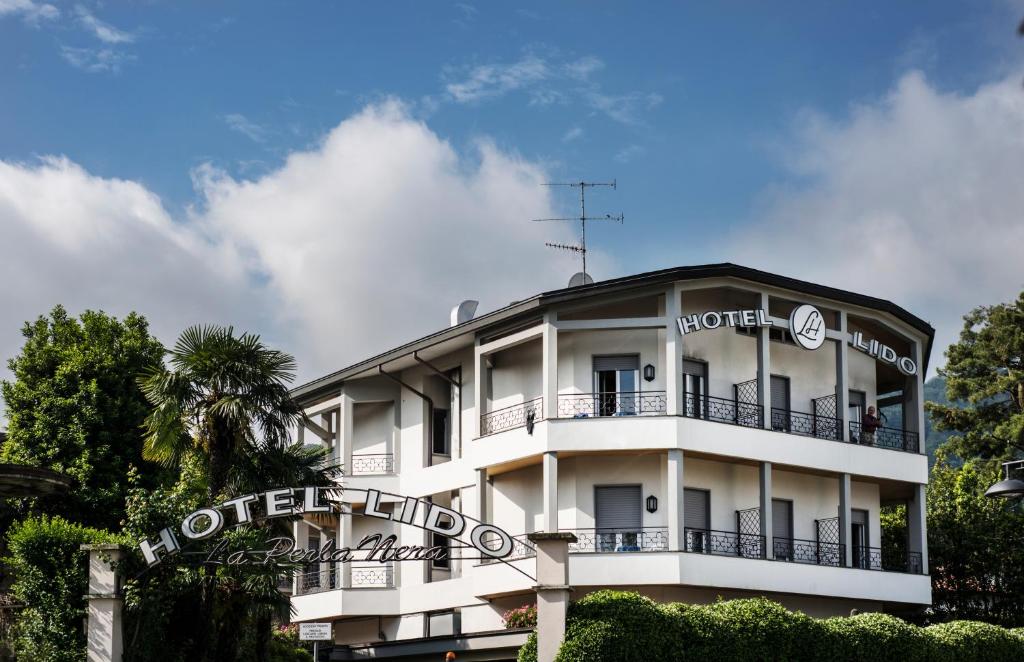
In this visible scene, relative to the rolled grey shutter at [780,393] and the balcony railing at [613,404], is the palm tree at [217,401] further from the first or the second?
the rolled grey shutter at [780,393]

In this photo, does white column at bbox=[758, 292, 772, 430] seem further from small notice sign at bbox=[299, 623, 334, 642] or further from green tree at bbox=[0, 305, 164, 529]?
green tree at bbox=[0, 305, 164, 529]

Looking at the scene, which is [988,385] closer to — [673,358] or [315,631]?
[673,358]

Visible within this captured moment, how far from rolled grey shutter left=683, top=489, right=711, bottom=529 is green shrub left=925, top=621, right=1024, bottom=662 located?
6520 mm

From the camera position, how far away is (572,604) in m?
24.3

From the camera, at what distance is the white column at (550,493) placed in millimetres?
33031

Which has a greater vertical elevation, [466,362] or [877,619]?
[466,362]

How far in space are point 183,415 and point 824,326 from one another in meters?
16.5

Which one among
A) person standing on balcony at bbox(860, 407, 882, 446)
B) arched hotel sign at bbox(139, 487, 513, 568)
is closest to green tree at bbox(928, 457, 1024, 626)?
person standing on balcony at bbox(860, 407, 882, 446)

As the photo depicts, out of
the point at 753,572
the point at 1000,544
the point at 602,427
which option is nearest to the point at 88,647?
the point at 602,427

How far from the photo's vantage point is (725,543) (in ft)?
114

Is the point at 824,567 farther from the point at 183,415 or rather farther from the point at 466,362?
the point at 183,415

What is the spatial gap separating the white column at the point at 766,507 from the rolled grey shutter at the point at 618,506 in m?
3.01

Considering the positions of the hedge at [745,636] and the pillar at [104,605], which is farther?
the hedge at [745,636]

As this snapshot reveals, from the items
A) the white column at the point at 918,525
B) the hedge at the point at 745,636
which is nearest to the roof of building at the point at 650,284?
the white column at the point at 918,525
